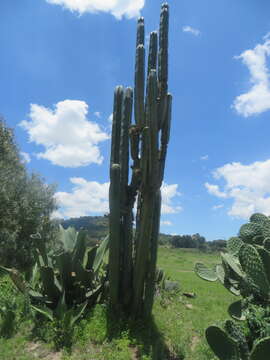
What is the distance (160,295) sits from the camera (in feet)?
31.7

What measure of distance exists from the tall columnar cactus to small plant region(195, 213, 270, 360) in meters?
1.20

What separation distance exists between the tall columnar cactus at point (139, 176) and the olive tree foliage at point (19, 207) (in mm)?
6320

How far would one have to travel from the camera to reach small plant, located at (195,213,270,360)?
3.86 metres

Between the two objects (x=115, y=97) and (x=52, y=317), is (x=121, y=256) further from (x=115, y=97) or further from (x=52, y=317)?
(x=115, y=97)

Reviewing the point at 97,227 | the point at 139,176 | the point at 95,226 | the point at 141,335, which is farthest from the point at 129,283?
the point at 95,226

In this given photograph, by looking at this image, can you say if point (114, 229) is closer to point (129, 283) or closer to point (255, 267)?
point (129, 283)

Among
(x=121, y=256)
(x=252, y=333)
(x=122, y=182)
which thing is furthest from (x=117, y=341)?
(x=122, y=182)

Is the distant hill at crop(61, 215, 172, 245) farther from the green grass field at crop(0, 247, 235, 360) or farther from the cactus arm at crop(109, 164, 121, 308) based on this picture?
the green grass field at crop(0, 247, 235, 360)

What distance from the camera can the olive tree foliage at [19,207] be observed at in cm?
1348

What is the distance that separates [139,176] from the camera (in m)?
7.05

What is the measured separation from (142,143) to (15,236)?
8.55 meters

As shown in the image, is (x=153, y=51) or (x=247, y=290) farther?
(x=153, y=51)

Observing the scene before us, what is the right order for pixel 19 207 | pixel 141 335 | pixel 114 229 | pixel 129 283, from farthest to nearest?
pixel 19 207
pixel 129 283
pixel 114 229
pixel 141 335

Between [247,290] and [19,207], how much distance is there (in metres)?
10.2
